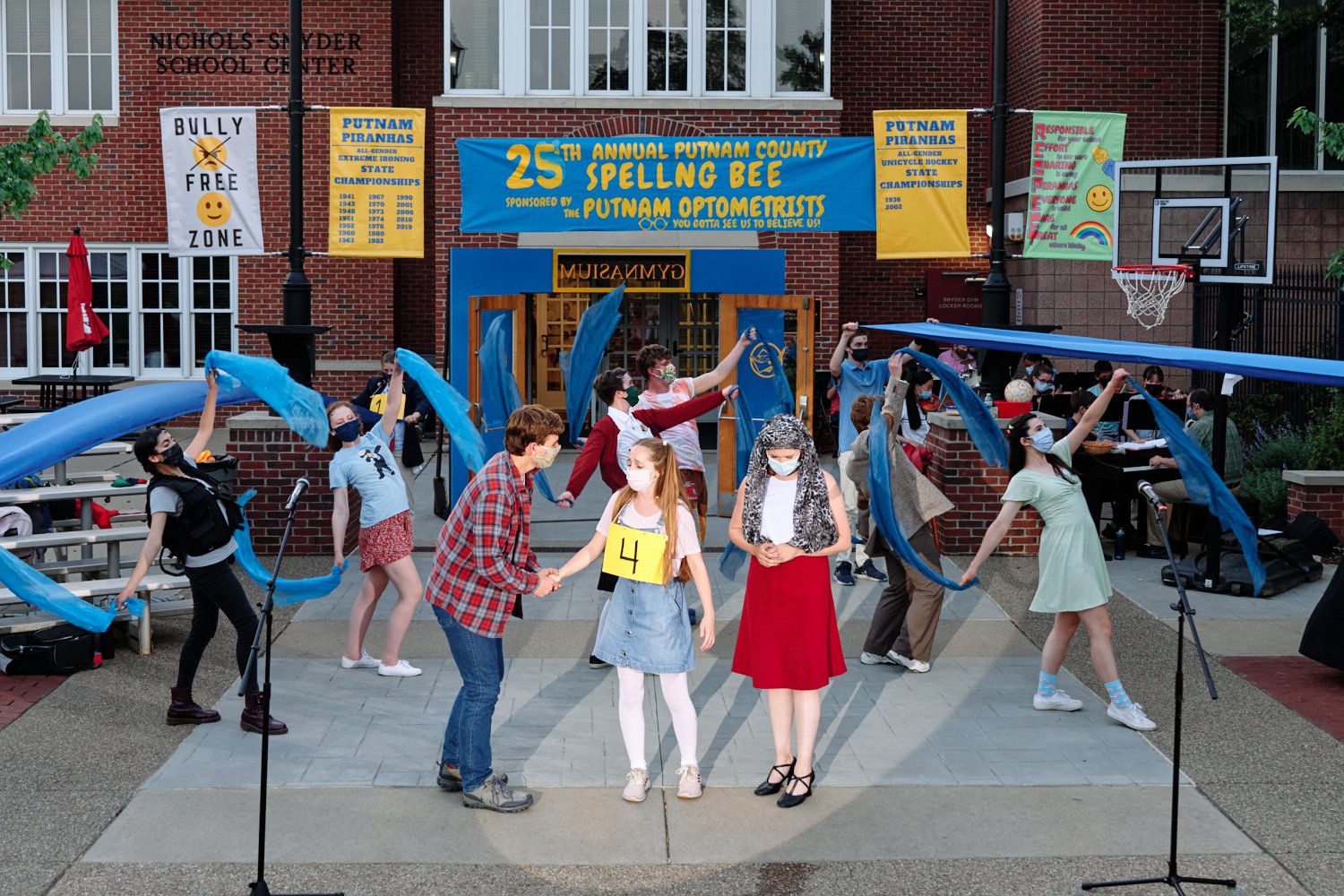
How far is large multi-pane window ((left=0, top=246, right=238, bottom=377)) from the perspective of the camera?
2217 centimetres

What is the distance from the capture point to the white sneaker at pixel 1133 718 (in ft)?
26.4

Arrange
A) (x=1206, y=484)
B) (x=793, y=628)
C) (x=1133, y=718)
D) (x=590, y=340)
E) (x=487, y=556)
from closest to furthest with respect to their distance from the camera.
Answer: (x=487, y=556)
(x=793, y=628)
(x=1133, y=718)
(x=1206, y=484)
(x=590, y=340)

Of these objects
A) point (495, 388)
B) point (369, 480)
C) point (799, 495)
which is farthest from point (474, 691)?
point (495, 388)

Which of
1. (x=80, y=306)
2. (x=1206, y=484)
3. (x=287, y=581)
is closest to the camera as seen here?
(x=287, y=581)

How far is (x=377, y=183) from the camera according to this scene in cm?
1556

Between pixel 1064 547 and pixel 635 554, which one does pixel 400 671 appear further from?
pixel 1064 547

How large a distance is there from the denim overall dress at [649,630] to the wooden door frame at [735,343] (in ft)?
22.9

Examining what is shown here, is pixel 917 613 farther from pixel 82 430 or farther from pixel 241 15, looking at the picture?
pixel 241 15

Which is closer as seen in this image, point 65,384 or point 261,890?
point 261,890

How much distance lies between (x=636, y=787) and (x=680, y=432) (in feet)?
11.6

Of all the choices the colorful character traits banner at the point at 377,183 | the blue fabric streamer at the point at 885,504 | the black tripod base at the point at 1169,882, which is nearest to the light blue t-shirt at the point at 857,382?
the blue fabric streamer at the point at 885,504

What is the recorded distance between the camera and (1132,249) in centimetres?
1994

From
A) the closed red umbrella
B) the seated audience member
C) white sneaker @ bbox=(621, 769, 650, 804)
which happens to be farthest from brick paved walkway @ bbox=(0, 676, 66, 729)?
the closed red umbrella

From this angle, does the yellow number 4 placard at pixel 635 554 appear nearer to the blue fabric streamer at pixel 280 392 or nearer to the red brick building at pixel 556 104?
the blue fabric streamer at pixel 280 392
